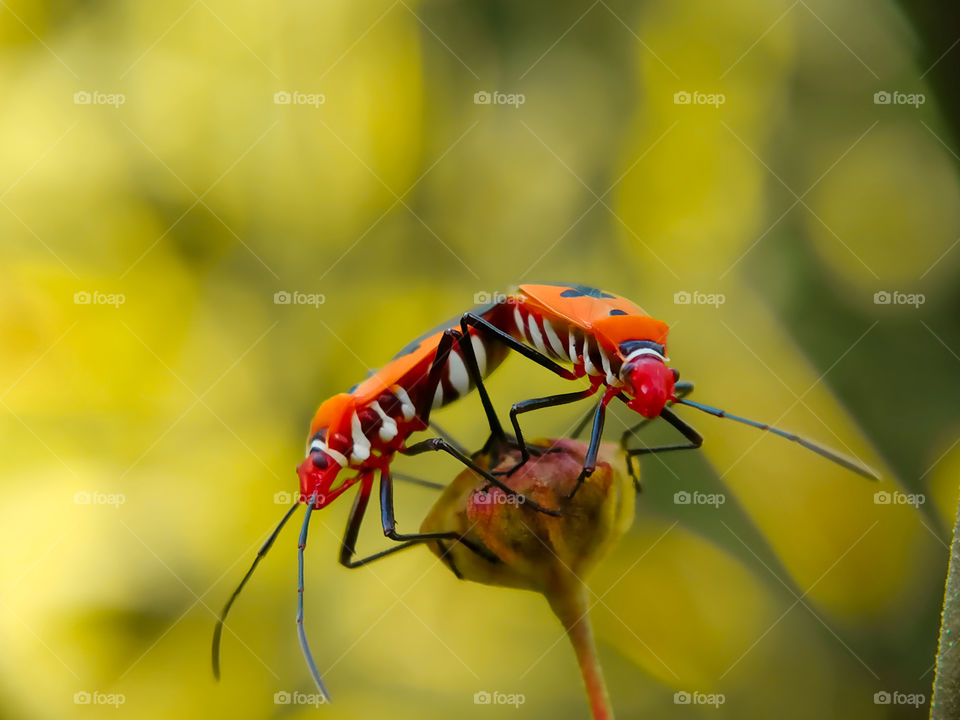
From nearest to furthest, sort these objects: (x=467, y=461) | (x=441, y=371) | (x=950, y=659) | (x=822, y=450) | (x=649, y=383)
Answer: (x=950, y=659) < (x=467, y=461) < (x=649, y=383) < (x=441, y=371) < (x=822, y=450)

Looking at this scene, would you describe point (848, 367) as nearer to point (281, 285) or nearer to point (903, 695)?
point (903, 695)

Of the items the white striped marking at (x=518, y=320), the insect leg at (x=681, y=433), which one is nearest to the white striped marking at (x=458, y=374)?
the white striped marking at (x=518, y=320)

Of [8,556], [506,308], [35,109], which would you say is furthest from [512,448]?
[35,109]

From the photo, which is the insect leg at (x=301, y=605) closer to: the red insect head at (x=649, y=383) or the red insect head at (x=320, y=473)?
the red insect head at (x=320, y=473)

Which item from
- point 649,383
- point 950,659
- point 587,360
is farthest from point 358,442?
point 950,659

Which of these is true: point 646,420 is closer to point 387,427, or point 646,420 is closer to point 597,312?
point 597,312

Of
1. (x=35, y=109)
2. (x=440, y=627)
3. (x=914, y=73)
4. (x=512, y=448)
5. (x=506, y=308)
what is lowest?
(x=440, y=627)
